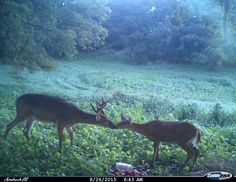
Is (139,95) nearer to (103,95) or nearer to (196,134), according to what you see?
(103,95)

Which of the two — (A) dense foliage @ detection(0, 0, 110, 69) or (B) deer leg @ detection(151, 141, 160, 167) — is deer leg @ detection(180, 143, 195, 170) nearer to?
(B) deer leg @ detection(151, 141, 160, 167)

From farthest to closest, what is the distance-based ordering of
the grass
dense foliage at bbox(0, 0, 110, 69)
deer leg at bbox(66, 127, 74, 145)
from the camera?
dense foliage at bbox(0, 0, 110, 69) → deer leg at bbox(66, 127, 74, 145) → the grass

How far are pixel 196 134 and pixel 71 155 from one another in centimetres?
179

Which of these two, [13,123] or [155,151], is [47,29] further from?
[155,151]

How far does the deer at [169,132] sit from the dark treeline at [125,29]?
3.37 ft

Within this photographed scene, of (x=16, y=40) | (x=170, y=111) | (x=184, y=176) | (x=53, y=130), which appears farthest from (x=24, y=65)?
(x=184, y=176)

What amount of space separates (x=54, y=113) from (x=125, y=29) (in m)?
1.65

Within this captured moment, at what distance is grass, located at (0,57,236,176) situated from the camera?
24.1ft

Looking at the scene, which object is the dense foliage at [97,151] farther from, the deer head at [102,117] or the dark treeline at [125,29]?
the dark treeline at [125,29]

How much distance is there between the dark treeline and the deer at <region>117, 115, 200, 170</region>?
1.03 meters

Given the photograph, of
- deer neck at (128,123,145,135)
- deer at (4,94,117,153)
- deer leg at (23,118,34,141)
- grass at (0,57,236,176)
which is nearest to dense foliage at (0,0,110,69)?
grass at (0,57,236,176)

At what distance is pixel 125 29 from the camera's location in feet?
26.2

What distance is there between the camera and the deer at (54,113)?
764 cm

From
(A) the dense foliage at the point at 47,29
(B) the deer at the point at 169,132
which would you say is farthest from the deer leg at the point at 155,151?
(A) the dense foliage at the point at 47,29
